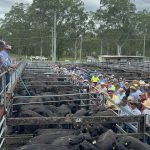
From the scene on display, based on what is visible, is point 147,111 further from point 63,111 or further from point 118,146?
point 118,146

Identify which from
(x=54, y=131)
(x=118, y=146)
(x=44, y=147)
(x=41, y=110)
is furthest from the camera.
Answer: (x=41, y=110)

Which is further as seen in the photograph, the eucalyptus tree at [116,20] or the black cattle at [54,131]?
the eucalyptus tree at [116,20]

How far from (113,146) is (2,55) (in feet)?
20.0

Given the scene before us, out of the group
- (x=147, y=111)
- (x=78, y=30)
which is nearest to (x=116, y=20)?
(x=78, y=30)

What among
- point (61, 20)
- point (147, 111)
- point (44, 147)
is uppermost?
point (61, 20)

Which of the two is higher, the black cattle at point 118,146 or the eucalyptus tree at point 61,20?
the eucalyptus tree at point 61,20

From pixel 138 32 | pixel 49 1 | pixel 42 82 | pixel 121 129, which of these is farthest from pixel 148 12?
pixel 121 129

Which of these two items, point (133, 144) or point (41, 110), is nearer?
point (133, 144)

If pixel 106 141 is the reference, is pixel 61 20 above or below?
above

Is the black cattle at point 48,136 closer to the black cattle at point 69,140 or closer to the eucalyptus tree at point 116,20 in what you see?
the black cattle at point 69,140

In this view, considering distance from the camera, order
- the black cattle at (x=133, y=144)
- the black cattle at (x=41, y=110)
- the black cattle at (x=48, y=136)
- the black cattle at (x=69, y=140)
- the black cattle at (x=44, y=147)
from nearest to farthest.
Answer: the black cattle at (x=44, y=147) < the black cattle at (x=69, y=140) < the black cattle at (x=133, y=144) < the black cattle at (x=48, y=136) < the black cattle at (x=41, y=110)

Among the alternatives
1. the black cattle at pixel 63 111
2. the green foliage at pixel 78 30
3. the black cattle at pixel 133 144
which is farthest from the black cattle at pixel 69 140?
the green foliage at pixel 78 30

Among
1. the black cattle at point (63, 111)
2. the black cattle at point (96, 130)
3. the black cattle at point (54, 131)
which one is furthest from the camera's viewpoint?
the black cattle at point (63, 111)

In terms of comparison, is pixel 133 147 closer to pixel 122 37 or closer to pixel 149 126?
pixel 149 126
